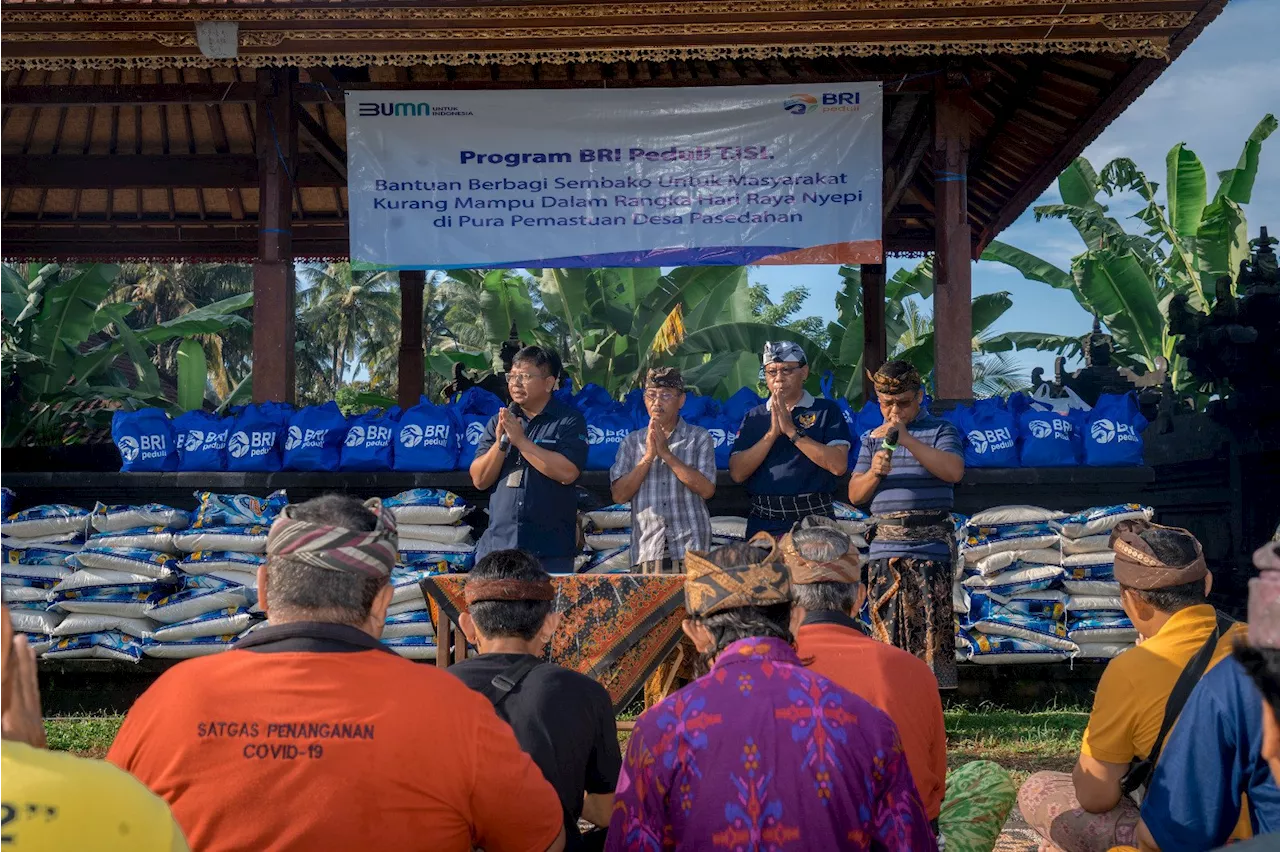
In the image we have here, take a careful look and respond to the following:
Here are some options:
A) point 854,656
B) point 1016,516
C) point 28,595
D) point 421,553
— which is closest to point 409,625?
point 421,553

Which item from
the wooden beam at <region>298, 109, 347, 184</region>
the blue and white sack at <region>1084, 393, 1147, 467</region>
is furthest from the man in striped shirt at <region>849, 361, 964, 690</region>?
the wooden beam at <region>298, 109, 347, 184</region>

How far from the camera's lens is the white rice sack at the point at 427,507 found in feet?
22.8

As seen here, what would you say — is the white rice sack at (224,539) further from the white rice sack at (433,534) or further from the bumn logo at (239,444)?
the white rice sack at (433,534)

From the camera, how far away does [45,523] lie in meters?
7.21

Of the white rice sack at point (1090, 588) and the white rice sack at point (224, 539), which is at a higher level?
the white rice sack at point (224, 539)

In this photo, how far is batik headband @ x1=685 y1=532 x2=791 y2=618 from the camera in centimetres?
264

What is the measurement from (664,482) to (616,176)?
2600 mm

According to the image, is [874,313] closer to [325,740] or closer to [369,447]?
[369,447]

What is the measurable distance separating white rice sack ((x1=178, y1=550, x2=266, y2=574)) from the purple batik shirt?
499cm

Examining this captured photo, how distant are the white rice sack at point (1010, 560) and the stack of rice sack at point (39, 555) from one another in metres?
5.04

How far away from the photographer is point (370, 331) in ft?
129

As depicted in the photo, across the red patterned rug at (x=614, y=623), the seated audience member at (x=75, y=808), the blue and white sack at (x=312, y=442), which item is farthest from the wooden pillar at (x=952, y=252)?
the seated audience member at (x=75, y=808)

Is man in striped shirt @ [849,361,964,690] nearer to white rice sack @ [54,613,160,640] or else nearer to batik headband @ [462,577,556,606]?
batik headband @ [462,577,556,606]

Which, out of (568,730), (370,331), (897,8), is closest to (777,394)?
(897,8)
